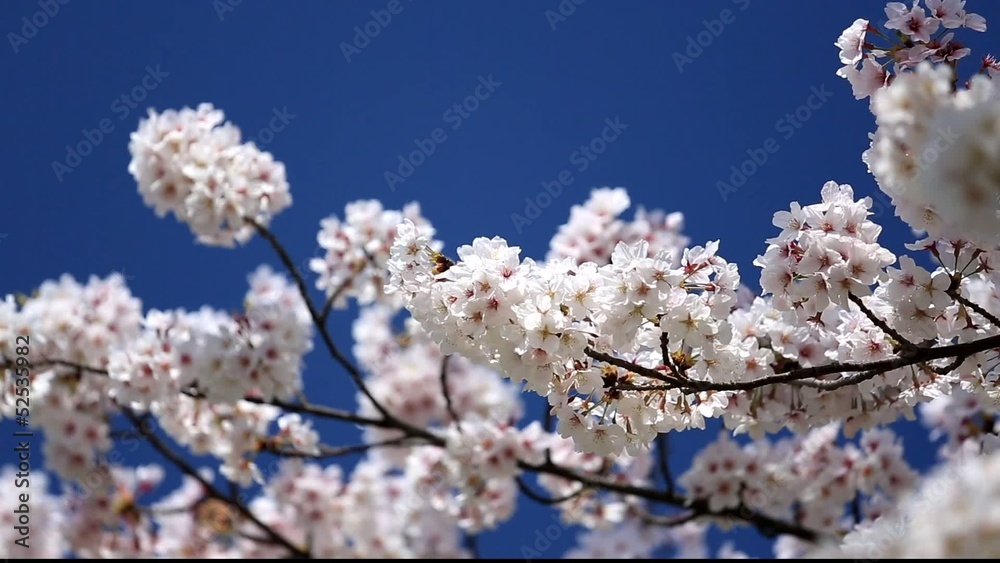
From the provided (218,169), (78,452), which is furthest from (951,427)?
(78,452)

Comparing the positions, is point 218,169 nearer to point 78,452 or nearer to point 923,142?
point 78,452

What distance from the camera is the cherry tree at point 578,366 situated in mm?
2592

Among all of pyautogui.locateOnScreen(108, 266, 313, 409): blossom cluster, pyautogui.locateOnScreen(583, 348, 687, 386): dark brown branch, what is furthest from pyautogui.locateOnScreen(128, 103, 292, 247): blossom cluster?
pyautogui.locateOnScreen(583, 348, 687, 386): dark brown branch

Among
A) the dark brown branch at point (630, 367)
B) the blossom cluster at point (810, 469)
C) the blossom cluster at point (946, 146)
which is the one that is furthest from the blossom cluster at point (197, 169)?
the blossom cluster at point (946, 146)

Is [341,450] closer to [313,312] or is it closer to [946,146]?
[313,312]

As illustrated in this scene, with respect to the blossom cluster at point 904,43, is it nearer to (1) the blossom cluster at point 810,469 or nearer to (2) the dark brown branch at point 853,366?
(2) the dark brown branch at point 853,366

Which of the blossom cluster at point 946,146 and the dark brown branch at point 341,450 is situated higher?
the dark brown branch at point 341,450

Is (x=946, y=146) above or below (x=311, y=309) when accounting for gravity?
below


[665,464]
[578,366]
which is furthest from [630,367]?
[665,464]

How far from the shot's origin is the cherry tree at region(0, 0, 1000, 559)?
259 centimetres

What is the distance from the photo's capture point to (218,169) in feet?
15.5

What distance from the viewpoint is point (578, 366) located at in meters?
2.79

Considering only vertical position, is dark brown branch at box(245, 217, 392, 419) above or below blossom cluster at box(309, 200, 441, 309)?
below

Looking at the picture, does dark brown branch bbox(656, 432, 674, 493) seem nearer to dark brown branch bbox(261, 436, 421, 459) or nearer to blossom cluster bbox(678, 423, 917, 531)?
blossom cluster bbox(678, 423, 917, 531)
